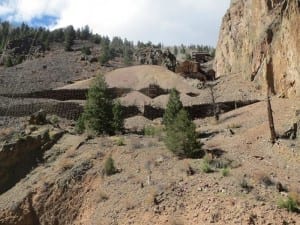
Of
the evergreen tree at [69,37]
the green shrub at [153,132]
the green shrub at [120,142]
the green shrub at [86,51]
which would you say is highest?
the evergreen tree at [69,37]

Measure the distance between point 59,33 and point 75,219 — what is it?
120 m

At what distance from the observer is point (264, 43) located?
174 feet

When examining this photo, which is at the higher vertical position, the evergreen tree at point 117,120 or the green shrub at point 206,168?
the evergreen tree at point 117,120

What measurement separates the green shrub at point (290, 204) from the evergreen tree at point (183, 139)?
8.68 metres

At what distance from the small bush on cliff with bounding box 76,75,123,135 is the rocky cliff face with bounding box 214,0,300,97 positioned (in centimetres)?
1473

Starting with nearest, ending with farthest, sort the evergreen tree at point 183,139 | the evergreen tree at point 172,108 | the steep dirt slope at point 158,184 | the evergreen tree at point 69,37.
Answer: the steep dirt slope at point 158,184, the evergreen tree at point 183,139, the evergreen tree at point 172,108, the evergreen tree at point 69,37

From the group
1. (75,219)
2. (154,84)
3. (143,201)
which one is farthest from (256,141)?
(154,84)

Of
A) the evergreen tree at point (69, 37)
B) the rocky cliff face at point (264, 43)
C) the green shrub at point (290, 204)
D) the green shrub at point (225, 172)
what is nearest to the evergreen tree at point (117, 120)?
the rocky cliff face at point (264, 43)

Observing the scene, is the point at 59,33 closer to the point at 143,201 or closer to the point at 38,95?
the point at 38,95

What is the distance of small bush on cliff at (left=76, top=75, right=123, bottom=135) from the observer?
41.6 meters

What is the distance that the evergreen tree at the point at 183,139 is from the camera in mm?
32938

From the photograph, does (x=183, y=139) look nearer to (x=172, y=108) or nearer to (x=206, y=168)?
(x=206, y=168)

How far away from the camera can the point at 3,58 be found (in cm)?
11950

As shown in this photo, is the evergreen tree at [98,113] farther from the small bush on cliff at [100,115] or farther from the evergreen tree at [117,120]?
the evergreen tree at [117,120]
